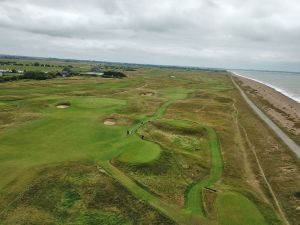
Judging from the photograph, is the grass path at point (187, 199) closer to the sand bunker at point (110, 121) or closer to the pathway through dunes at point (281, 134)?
the pathway through dunes at point (281, 134)

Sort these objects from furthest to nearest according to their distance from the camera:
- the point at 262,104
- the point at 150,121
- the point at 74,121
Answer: the point at 262,104 → the point at 150,121 → the point at 74,121

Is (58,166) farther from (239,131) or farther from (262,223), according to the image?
(239,131)

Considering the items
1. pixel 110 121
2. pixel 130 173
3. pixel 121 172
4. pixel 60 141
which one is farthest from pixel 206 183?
pixel 110 121

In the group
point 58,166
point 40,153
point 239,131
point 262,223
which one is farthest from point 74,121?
point 262,223

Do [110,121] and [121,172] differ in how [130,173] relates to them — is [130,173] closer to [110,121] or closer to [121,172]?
[121,172]

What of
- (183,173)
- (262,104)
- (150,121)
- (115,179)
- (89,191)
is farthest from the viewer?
(262,104)

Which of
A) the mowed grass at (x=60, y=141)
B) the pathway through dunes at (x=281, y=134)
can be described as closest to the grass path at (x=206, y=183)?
the mowed grass at (x=60, y=141)
